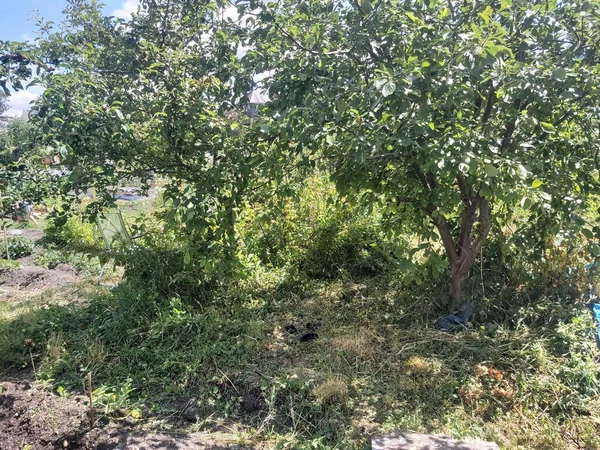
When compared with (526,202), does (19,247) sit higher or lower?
lower

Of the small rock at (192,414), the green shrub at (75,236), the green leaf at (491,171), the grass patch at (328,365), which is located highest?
the green leaf at (491,171)

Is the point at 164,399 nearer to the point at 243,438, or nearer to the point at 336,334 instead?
the point at 243,438

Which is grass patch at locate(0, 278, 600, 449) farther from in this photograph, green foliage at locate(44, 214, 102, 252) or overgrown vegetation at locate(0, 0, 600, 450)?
green foliage at locate(44, 214, 102, 252)

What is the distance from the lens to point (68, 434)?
2.24m

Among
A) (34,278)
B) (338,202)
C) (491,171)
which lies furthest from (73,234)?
(491,171)

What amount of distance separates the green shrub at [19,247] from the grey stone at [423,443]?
5.91 metres

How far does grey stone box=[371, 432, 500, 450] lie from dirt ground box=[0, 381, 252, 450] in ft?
2.46

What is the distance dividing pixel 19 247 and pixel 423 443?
243 inches

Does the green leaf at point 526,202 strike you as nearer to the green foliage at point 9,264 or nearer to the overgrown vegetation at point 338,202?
the overgrown vegetation at point 338,202

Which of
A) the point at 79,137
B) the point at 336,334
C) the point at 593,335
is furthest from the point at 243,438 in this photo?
the point at 593,335

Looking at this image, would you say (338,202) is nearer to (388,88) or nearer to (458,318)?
(458,318)

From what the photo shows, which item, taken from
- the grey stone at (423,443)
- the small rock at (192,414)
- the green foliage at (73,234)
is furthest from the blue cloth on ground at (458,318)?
the green foliage at (73,234)

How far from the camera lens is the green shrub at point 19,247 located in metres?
5.95

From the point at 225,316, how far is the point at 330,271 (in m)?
1.35
